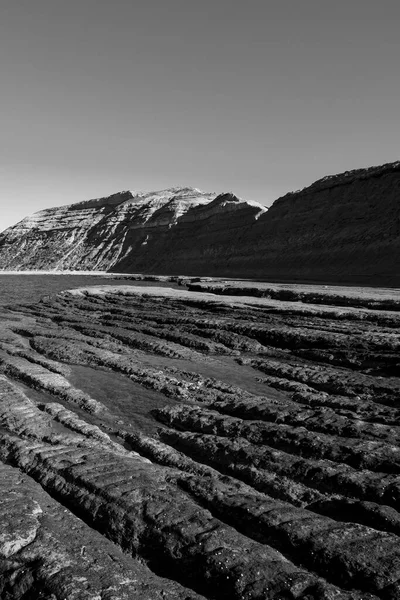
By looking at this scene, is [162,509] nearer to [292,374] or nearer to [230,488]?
[230,488]

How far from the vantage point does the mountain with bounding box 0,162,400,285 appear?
68.8m

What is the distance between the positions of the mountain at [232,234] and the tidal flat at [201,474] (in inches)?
1586

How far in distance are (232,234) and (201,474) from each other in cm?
9426

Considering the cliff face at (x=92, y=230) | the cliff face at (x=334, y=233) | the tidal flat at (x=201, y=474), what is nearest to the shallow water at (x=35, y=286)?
the tidal flat at (x=201, y=474)

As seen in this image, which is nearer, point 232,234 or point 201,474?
point 201,474

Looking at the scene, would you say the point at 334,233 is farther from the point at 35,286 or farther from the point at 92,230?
the point at 92,230

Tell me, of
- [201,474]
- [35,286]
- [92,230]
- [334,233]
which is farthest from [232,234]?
[201,474]

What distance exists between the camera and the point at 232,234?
99.4 metres

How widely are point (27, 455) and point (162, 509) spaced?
9.98 ft

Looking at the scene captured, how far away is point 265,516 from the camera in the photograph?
532cm

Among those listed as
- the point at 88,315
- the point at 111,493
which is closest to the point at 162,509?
the point at 111,493

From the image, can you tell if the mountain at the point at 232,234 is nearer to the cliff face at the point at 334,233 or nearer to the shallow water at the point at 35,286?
the cliff face at the point at 334,233

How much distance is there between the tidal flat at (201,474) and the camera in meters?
4.41

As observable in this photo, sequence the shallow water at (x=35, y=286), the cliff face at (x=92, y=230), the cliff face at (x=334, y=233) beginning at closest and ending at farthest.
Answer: the shallow water at (x=35, y=286), the cliff face at (x=334, y=233), the cliff face at (x=92, y=230)
